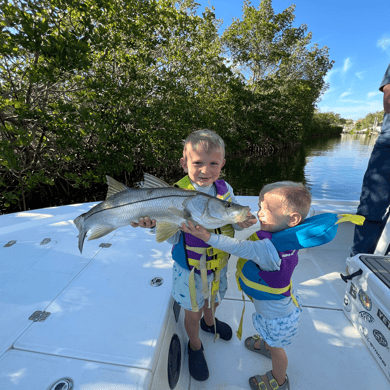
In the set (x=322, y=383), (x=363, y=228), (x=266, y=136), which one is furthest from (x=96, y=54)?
(x=266, y=136)

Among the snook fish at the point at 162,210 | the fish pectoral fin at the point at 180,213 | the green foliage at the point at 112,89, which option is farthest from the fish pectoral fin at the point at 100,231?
the green foliage at the point at 112,89

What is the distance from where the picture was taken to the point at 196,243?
171 cm

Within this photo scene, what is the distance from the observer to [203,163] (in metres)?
1.68

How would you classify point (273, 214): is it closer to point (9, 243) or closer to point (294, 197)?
point (294, 197)

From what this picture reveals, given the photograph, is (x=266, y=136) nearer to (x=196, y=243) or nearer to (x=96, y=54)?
(x=96, y=54)

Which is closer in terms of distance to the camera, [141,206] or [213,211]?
[213,211]

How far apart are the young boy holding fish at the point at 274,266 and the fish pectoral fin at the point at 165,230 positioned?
0.29 feet

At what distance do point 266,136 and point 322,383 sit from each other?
3233 cm

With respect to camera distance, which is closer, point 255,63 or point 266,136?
point 255,63

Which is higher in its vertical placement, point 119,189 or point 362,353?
point 119,189

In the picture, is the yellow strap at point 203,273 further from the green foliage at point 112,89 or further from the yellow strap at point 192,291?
the green foliage at point 112,89

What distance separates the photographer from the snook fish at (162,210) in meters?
1.45

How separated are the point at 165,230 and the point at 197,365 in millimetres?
1280

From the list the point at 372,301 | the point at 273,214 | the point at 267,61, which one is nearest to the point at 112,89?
the point at 273,214
